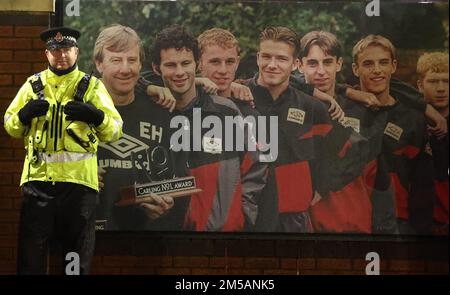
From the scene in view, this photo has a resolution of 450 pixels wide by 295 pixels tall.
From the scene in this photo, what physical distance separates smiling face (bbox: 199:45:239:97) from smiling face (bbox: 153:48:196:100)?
10 centimetres

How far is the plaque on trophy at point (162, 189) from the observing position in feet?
26.7

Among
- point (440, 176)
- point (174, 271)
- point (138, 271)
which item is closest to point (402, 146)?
point (440, 176)

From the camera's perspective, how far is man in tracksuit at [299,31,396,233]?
26.6 ft

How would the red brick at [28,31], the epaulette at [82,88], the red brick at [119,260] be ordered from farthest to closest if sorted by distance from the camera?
the red brick at [119,260] → the red brick at [28,31] → the epaulette at [82,88]

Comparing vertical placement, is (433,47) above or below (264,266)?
above

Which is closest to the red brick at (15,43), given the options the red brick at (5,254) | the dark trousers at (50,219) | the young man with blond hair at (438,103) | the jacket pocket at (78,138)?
the jacket pocket at (78,138)

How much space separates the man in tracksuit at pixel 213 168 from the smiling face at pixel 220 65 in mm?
89

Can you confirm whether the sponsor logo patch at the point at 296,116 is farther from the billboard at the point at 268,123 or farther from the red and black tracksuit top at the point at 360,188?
the red and black tracksuit top at the point at 360,188

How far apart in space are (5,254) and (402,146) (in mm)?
3308

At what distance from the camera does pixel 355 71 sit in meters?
8.12

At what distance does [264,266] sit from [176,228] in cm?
77

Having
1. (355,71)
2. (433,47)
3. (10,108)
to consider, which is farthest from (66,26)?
(433,47)

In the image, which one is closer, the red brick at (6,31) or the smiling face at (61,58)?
the smiling face at (61,58)
